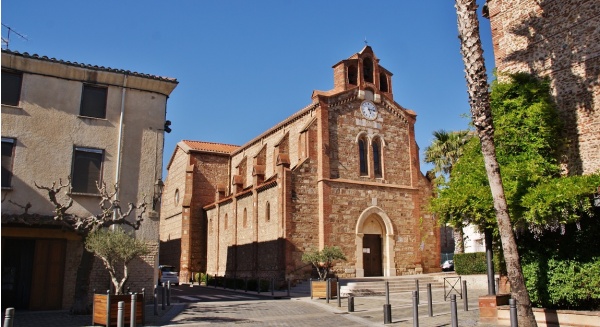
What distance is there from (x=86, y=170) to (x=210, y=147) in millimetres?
26245

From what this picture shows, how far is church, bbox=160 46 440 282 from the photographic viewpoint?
1121 inches

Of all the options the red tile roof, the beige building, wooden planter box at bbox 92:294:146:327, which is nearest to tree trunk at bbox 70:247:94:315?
the beige building

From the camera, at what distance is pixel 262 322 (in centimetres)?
1435

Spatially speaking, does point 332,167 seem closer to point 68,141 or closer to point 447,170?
point 447,170

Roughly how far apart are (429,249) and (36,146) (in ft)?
77.8

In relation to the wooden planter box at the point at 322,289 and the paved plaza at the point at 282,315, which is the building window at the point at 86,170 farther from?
the wooden planter box at the point at 322,289

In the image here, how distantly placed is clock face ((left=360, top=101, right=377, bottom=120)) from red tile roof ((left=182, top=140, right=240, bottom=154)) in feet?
54.0

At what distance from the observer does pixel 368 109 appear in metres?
31.9

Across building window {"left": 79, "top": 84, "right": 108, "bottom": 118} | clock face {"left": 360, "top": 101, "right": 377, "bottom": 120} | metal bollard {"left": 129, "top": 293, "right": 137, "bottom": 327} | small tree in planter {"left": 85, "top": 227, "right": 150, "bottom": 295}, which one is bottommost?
metal bollard {"left": 129, "top": 293, "right": 137, "bottom": 327}

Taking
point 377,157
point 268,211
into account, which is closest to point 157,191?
point 268,211

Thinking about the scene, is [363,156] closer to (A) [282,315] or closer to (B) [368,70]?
(B) [368,70]

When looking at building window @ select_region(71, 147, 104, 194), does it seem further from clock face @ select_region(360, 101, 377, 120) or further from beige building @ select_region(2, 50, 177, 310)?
clock face @ select_region(360, 101, 377, 120)

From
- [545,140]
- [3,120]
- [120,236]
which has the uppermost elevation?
[3,120]

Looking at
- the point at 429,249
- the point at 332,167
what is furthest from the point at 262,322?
the point at 429,249
